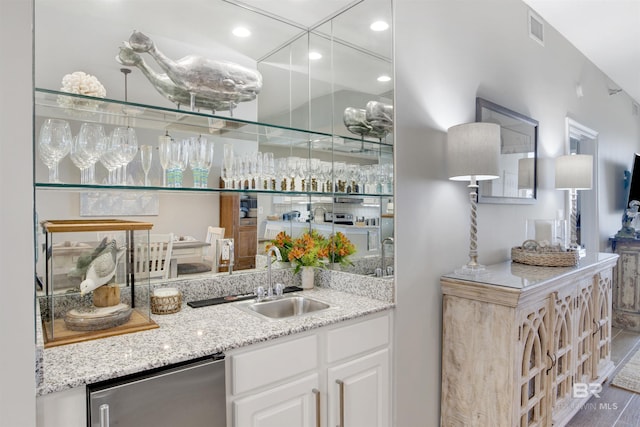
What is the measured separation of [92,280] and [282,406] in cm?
93

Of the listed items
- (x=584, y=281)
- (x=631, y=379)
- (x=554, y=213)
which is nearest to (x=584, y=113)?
(x=554, y=213)

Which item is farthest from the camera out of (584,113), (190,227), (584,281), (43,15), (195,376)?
(584,113)

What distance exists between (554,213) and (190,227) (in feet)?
10.9

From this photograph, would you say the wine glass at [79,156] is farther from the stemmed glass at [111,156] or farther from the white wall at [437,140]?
the white wall at [437,140]

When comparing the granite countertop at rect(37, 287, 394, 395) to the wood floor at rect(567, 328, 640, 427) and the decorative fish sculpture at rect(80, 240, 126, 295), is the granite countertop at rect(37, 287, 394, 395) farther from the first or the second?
the wood floor at rect(567, 328, 640, 427)

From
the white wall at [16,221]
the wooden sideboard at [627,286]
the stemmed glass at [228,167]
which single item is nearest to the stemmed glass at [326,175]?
the stemmed glass at [228,167]

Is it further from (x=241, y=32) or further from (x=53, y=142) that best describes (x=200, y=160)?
(x=241, y=32)

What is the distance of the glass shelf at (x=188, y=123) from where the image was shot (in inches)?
61.4

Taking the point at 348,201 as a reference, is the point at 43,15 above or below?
above

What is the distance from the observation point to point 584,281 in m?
2.73

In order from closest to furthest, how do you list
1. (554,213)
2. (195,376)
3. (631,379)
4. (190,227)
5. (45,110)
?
(195,376), (45,110), (190,227), (631,379), (554,213)

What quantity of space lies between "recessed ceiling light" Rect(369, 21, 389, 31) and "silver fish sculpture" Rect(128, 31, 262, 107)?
76cm

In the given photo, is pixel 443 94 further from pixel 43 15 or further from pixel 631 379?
pixel 631 379

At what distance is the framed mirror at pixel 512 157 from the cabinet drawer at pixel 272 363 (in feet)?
5.42
